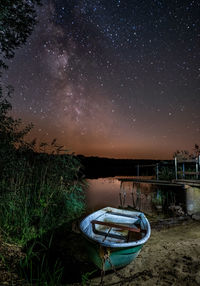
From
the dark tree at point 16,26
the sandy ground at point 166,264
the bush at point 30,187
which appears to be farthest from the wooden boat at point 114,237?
the dark tree at point 16,26

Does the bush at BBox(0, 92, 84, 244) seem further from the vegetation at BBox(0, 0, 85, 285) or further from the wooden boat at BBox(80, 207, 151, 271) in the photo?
the wooden boat at BBox(80, 207, 151, 271)

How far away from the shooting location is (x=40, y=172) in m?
6.11

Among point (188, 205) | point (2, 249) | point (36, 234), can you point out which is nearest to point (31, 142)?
point (36, 234)

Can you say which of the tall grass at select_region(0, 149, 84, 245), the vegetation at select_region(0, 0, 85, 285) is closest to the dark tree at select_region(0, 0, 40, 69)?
the vegetation at select_region(0, 0, 85, 285)

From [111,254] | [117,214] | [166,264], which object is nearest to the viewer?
[111,254]

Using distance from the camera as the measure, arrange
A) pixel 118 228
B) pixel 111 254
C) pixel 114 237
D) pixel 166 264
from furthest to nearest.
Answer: pixel 118 228
pixel 114 237
pixel 166 264
pixel 111 254

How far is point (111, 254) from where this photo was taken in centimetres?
353

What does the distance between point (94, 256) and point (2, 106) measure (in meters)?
5.11

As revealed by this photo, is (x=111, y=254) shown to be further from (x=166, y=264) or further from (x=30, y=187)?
(x=30, y=187)

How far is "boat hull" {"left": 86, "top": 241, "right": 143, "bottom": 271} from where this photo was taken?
138 inches

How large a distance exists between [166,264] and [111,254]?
1.55m

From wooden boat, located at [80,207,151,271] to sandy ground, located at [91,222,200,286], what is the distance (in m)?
0.32

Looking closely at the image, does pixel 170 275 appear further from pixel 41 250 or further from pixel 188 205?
pixel 188 205

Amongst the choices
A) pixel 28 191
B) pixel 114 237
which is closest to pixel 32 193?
pixel 28 191
